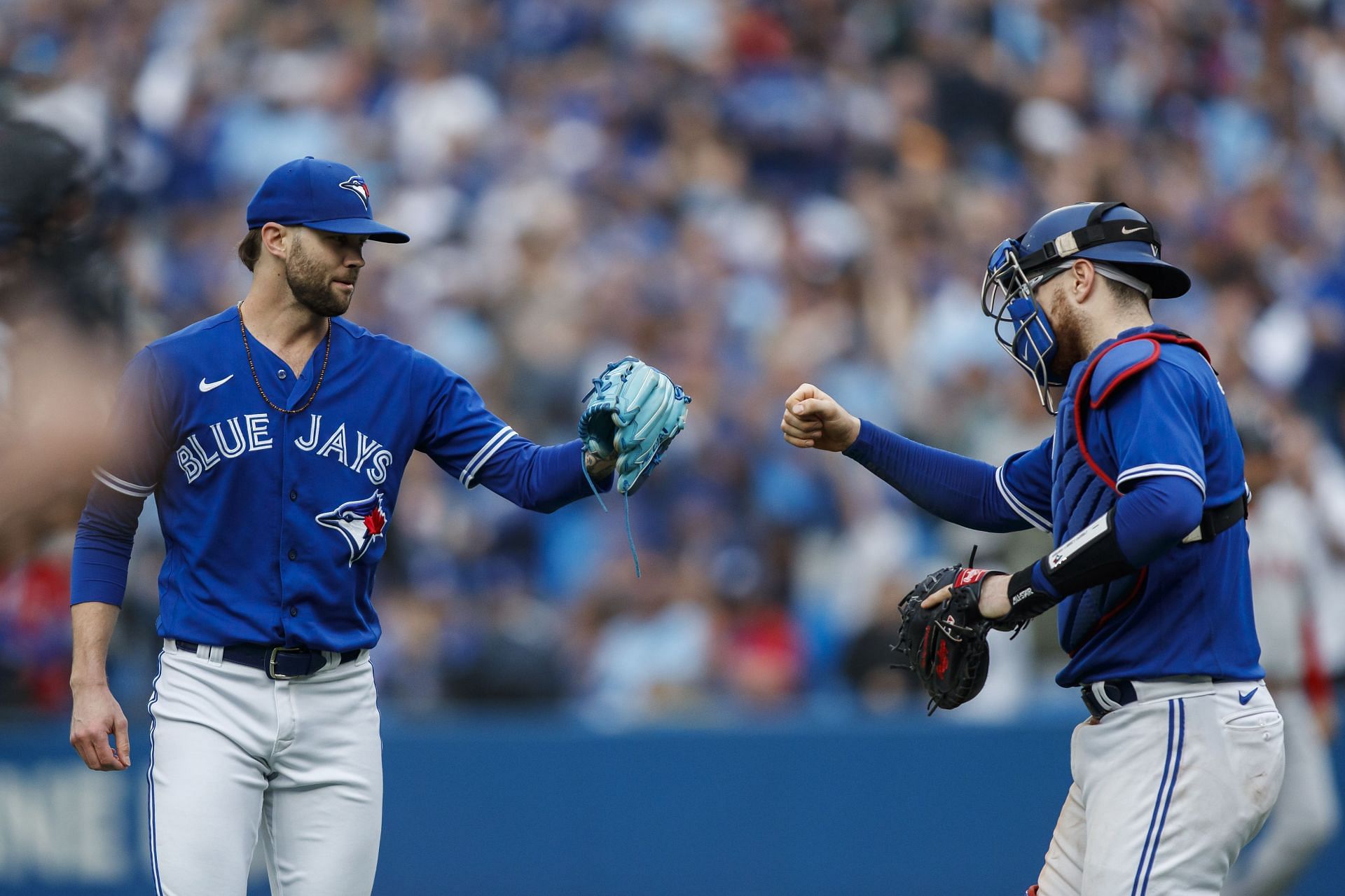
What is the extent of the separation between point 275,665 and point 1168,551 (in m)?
2.31

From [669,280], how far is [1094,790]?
7237 millimetres

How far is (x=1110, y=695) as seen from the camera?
12.7 ft

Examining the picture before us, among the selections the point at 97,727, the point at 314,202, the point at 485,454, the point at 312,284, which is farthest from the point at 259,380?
the point at 97,727

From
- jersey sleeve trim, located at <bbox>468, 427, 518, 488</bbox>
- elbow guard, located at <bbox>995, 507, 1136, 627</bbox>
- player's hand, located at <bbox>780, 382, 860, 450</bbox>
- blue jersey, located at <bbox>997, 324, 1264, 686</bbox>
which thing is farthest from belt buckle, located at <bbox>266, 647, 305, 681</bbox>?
blue jersey, located at <bbox>997, 324, 1264, 686</bbox>

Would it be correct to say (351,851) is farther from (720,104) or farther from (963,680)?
(720,104)

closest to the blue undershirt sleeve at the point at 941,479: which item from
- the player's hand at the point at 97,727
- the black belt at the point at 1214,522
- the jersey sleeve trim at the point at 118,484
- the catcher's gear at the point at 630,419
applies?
the catcher's gear at the point at 630,419

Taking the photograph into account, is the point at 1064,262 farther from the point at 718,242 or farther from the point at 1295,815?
the point at 718,242

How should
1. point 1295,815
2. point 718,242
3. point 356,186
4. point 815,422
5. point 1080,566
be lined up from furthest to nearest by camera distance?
point 718,242, point 1295,815, point 815,422, point 356,186, point 1080,566

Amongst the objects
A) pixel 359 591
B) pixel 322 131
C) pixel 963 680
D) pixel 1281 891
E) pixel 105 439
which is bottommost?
pixel 1281 891

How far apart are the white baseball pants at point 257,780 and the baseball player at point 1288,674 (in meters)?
4.26

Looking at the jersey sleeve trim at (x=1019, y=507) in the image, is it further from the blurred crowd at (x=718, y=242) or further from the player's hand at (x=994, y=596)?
the blurred crowd at (x=718, y=242)

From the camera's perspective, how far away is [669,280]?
10734 millimetres

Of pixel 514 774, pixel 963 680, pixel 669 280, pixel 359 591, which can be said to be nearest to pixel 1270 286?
pixel 669 280

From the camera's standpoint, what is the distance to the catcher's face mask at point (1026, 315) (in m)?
4.11
